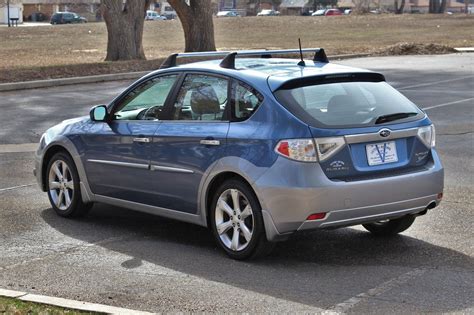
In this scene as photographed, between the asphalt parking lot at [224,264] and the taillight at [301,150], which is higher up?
the taillight at [301,150]

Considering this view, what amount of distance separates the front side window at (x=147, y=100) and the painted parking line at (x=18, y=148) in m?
5.22

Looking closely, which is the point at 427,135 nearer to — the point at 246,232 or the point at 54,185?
the point at 246,232

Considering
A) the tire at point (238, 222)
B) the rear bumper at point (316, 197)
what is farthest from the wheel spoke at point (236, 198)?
the rear bumper at point (316, 197)

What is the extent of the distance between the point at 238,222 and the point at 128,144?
1.57m

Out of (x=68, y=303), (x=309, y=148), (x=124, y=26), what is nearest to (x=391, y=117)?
(x=309, y=148)

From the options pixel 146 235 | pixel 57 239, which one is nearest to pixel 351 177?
pixel 146 235

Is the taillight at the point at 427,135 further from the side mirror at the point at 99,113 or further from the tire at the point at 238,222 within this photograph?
the side mirror at the point at 99,113

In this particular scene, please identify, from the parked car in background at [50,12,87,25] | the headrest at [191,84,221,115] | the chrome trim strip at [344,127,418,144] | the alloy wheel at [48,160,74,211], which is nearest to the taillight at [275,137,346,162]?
the chrome trim strip at [344,127,418,144]

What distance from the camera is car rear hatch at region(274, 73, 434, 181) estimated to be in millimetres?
6609

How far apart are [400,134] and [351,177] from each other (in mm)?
604

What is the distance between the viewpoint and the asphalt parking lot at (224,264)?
5906 mm

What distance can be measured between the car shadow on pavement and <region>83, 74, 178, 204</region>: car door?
0.42 m

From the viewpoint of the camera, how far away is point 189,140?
7.32 metres

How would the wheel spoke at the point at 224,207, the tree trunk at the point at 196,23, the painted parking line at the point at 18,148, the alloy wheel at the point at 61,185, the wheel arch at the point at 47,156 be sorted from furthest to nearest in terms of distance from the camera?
the tree trunk at the point at 196,23 → the painted parking line at the point at 18,148 → the wheel arch at the point at 47,156 → the alloy wheel at the point at 61,185 → the wheel spoke at the point at 224,207
